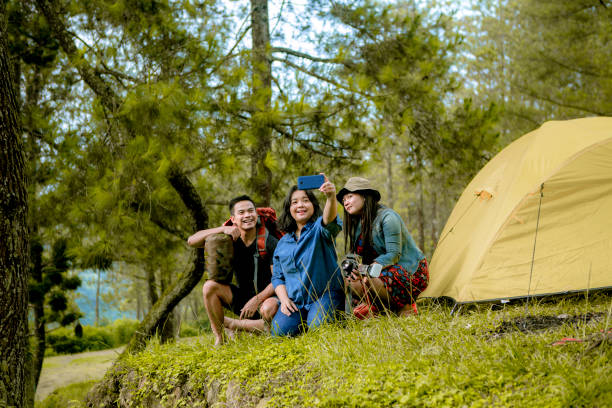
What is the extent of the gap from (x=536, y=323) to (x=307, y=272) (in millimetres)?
1517

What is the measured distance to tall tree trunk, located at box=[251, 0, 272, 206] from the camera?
15.4 feet

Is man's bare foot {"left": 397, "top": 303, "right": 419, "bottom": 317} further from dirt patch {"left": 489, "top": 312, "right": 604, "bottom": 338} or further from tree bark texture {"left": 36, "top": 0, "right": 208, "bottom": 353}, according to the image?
tree bark texture {"left": 36, "top": 0, "right": 208, "bottom": 353}

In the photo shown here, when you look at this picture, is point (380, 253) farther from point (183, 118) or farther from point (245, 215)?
point (183, 118)

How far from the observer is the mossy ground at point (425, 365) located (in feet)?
6.23

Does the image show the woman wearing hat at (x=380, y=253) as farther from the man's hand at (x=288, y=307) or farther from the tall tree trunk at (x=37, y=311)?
the tall tree trunk at (x=37, y=311)

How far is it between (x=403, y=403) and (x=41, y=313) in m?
7.13

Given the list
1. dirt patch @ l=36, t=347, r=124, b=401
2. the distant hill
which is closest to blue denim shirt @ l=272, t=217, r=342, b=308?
the distant hill

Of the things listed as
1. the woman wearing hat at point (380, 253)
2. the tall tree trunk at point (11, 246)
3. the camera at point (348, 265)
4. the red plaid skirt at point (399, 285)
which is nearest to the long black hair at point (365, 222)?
the woman wearing hat at point (380, 253)

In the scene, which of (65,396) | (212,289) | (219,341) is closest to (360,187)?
(212,289)

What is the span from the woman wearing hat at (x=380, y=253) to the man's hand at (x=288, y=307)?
0.47 metres

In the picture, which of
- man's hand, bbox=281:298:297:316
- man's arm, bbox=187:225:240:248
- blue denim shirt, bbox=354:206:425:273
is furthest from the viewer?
man's arm, bbox=187:225:240:248

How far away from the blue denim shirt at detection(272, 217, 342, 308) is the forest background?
1273 millimetres

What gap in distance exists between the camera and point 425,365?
87.3 inches

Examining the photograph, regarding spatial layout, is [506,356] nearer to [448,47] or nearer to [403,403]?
[403,403]
